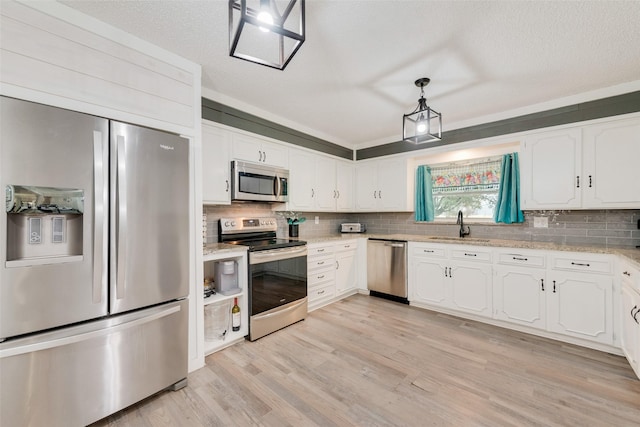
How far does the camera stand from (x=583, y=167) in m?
2.75

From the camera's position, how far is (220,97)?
280 cm

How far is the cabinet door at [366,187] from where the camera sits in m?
4.48

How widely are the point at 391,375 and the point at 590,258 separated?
2188mm

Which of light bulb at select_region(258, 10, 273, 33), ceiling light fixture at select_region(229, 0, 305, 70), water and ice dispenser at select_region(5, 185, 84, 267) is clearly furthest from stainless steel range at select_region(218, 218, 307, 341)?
light bulb at select_region(258, 10, 273, 33)

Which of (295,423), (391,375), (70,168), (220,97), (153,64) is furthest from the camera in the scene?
(220,97)

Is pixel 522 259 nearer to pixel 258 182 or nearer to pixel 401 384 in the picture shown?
pixel 401 384

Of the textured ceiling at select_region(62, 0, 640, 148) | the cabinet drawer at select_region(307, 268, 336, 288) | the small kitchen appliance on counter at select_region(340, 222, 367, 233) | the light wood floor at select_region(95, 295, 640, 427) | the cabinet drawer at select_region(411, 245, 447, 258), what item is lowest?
the light wood floor at select_region(95, 295, 640, 427)

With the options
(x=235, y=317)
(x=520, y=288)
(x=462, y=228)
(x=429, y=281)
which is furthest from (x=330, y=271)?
(x=520, y=288)

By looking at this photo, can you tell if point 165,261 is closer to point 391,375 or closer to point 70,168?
point 70,168

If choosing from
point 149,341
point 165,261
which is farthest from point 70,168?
point 149,341

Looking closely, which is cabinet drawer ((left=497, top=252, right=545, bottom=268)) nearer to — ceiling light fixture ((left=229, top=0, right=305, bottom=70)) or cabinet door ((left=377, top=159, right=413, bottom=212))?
cabinet door ((left=377, top=159, right=413, bottom=212))

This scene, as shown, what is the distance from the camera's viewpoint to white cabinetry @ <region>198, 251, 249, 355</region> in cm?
241

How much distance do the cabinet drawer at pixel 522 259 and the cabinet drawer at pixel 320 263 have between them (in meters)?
2.00

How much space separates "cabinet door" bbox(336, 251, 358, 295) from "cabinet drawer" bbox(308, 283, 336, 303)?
0.42ft
